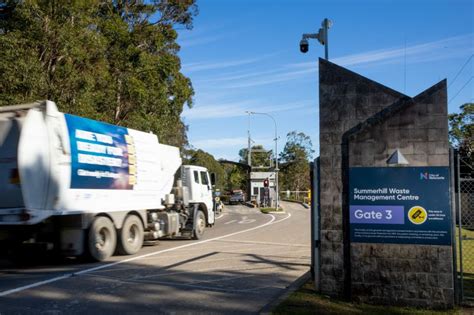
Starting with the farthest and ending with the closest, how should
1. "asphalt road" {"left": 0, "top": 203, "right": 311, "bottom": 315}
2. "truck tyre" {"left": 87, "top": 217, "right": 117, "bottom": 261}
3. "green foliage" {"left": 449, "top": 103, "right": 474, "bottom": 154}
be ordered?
"green foliage" {"left": 449, "top": 103, "right": 474, "bottom": 154} < "truck tyre" {"left": 87, "top": 217, "right": 117, "bottom": 261} < "asphalt road" {"left": 0, "top": 203, "right": 311, "bottom": 315}

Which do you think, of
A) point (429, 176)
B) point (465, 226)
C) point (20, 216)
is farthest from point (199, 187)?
point (429, 176)

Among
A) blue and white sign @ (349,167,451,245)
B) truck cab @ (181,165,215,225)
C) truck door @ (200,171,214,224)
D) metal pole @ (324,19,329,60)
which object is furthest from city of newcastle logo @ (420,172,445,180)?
truck door @ (200,171,214,224)

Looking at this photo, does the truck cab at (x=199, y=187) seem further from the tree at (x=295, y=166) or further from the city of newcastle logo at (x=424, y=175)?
the tree at (x=295, y=166)

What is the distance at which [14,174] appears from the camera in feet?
36.8

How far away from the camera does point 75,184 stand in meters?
12.3

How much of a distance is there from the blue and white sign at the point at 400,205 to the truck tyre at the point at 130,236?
7.92 meters

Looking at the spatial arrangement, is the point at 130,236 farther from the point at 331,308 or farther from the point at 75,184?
the point at 331,308

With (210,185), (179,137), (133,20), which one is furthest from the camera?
(179,137)

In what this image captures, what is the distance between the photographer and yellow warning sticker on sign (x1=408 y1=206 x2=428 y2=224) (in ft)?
24.5

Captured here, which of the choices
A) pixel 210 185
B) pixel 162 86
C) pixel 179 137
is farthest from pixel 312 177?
pixel 179 137

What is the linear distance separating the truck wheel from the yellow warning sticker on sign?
11.9 metres

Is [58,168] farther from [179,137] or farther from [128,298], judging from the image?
[179,137]

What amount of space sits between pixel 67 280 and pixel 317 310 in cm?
531

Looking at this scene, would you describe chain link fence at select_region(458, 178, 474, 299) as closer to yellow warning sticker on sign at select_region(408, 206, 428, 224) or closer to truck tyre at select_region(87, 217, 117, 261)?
yellow warning sticker on sign at select_region(408, 206, 428, 224)
